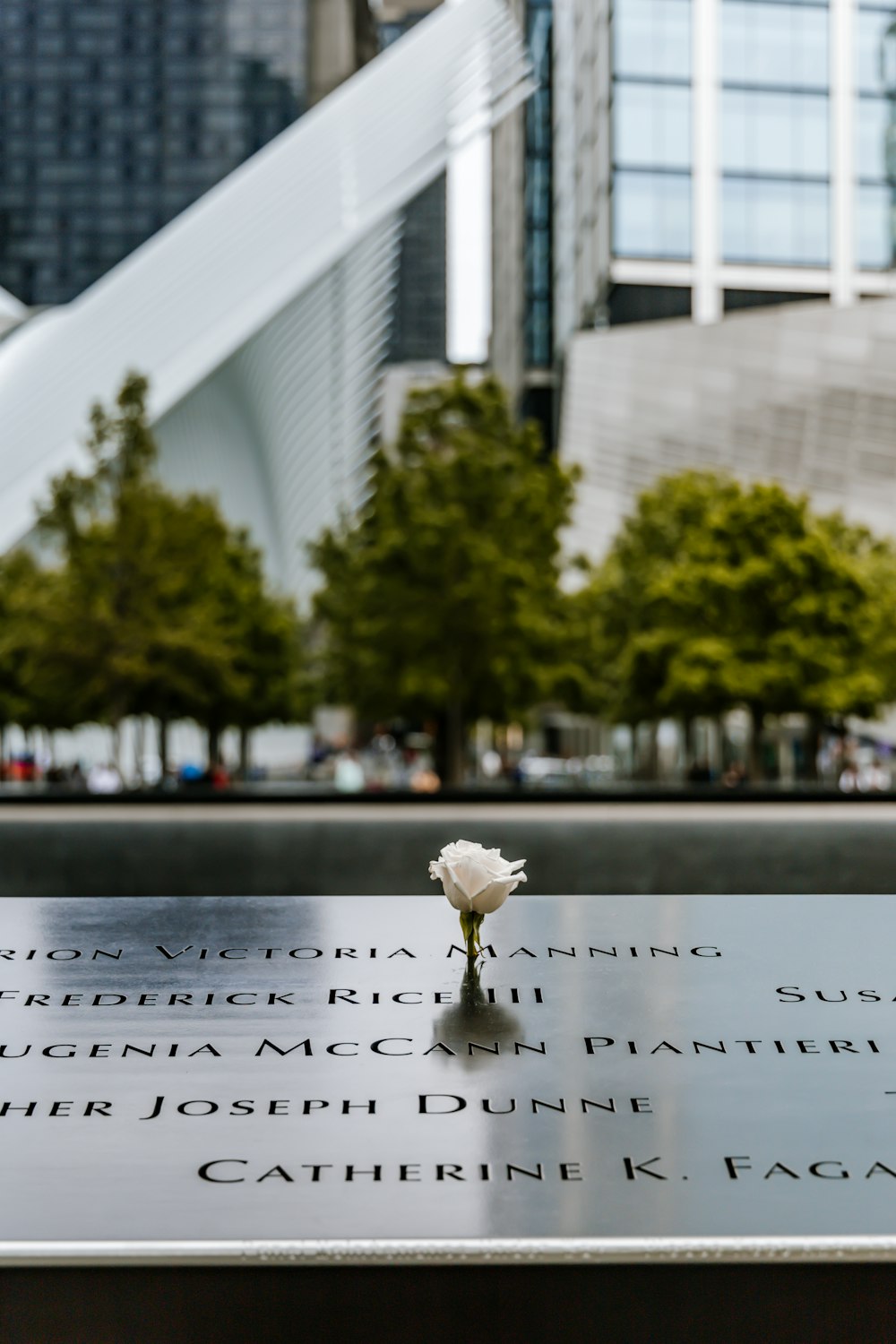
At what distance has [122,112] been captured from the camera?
474ft

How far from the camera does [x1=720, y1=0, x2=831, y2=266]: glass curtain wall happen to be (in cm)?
7719

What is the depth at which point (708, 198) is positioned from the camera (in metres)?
77.2

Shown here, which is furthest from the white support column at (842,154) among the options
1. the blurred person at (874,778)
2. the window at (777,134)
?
the blurred person at (874,778)

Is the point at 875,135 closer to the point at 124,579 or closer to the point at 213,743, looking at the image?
the point at 213,743

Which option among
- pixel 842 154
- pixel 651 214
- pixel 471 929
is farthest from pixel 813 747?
pixel 842 154

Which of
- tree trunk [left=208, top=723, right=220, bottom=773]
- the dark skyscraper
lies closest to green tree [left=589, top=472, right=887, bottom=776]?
tree trunk [left=208, top=723, right=220, bottom=773]

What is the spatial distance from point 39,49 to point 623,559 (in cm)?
12247

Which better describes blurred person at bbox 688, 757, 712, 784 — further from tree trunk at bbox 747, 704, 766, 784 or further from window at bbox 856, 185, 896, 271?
window at bbox 856, 185, 896, 271

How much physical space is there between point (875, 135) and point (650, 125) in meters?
12.1

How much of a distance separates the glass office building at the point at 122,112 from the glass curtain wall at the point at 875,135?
252 ft

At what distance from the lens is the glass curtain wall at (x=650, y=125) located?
7544cm

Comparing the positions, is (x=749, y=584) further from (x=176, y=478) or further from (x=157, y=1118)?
(x=176, y=478)

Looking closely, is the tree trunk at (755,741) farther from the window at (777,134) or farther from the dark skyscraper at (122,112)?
the dark skyscraper at (122,112)

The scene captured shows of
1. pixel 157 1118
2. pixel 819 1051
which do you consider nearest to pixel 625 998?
pixel 819 1051
